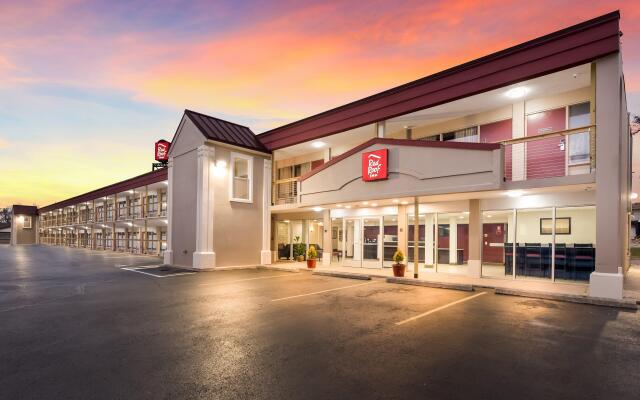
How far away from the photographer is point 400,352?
5648 millimetres

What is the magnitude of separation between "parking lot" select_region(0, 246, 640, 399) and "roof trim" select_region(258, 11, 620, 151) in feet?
24.9

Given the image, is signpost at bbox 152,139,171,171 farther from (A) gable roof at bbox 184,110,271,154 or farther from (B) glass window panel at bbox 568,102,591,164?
(B) glass window panel at bbox 568,102,591,164

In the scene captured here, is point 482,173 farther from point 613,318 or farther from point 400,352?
point 400,352

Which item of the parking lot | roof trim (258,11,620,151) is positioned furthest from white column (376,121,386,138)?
the parking lot

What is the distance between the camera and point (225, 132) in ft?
65.9

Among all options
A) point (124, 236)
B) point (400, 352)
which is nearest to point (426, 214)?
point (400, 352)

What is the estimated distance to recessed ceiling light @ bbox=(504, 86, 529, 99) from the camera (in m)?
12.8

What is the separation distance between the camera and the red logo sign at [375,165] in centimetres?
1466

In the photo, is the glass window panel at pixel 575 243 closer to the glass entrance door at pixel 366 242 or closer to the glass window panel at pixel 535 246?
the glass window panel at pixel 535 246

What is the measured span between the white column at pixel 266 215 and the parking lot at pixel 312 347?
32.3 feet

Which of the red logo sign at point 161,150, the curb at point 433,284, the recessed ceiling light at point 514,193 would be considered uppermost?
the red logo sign at point 161,150

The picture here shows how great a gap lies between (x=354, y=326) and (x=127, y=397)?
4338 millimetres

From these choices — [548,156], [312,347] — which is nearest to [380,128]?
[548,156]

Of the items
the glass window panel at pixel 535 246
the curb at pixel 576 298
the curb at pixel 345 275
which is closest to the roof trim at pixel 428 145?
the glass window panel at pixel 535 246
